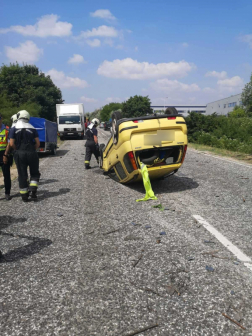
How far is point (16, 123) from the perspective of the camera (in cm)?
612

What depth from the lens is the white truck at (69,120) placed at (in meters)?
27.0

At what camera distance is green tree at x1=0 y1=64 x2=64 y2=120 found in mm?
37469

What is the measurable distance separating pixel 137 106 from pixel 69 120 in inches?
1719

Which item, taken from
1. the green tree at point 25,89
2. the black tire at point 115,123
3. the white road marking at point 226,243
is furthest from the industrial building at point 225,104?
the white road marking at point 226,243

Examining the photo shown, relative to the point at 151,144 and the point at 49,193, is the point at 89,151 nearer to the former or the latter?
the point at 49,193

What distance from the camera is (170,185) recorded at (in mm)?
7215

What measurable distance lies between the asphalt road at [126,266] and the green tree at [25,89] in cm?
3388

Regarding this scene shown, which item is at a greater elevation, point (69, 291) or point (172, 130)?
point (172, 130)

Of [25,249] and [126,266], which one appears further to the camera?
[25,249]

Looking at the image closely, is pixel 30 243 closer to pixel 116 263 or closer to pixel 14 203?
pixel 116 263

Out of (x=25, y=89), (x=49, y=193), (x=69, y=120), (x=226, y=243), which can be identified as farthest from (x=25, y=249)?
(x=25, y=89)

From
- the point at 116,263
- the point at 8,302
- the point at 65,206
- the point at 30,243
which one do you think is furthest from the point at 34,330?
the point at 65,206

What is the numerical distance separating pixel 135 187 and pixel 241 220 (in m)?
3.06

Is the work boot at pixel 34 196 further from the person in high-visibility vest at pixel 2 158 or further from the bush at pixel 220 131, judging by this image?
the bush at pixel 220 131
